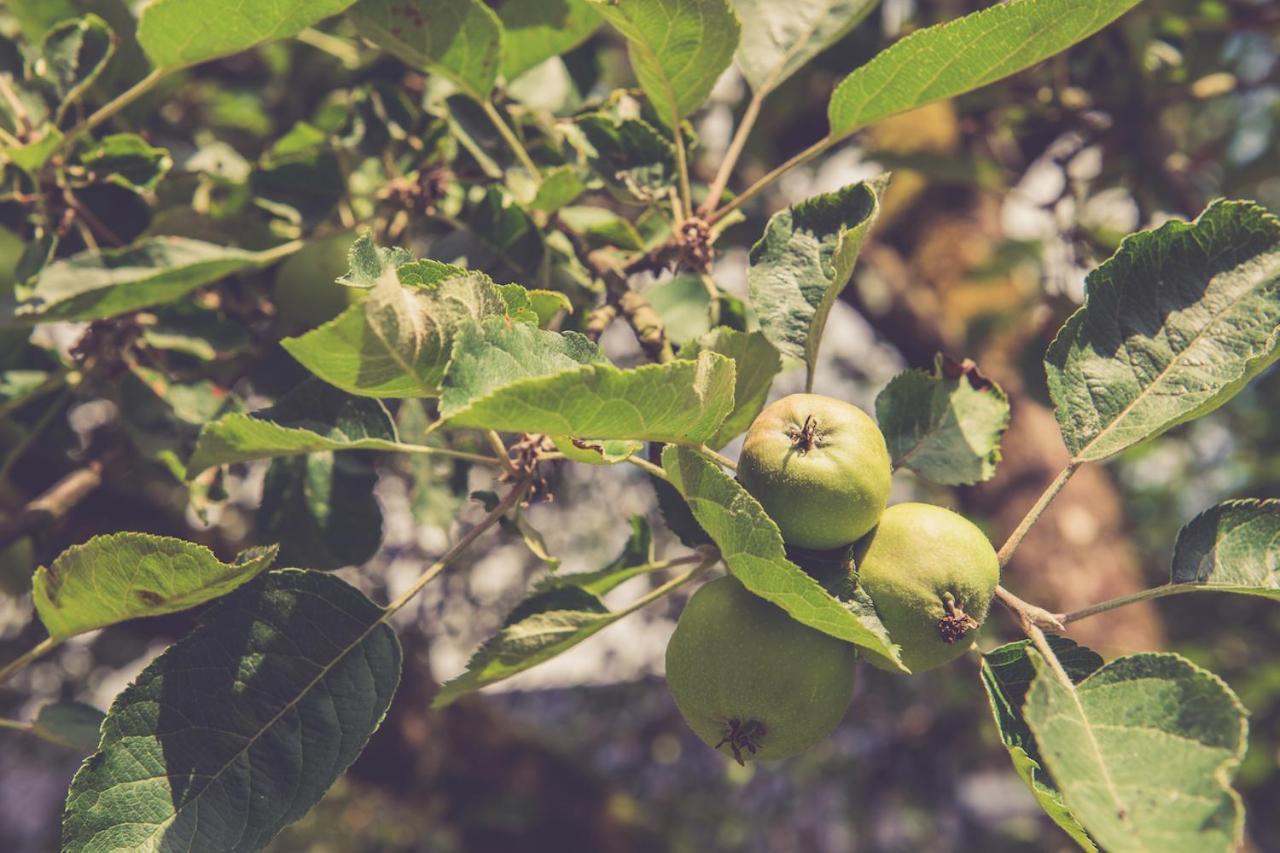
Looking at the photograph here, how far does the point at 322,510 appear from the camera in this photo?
132 centimetres

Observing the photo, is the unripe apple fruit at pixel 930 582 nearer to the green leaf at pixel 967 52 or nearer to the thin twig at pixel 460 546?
the thin twig at pixel 460 546

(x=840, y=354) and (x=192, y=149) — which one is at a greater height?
(x=192, y=149)

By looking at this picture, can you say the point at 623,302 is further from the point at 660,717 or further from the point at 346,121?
the point at 660,717

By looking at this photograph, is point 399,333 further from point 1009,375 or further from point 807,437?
point 1009,375

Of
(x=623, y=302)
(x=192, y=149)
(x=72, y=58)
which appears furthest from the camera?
(x=192, y=149)

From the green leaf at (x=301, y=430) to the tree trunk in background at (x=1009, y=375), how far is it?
1638 mm

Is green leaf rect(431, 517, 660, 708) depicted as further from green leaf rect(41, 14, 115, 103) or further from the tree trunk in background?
the tree trunk in background

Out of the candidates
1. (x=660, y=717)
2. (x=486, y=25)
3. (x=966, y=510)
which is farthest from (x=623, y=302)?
(x=660, y=717)

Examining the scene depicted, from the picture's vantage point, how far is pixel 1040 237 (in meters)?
2.67

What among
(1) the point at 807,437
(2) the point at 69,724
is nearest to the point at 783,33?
(1) the point at 807,437

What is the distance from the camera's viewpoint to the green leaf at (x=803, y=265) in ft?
3.25

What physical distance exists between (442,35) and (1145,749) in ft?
3.45

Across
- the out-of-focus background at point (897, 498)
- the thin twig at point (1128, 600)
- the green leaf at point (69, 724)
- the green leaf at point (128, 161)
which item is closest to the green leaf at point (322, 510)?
the out-of-focus background at point (897, 498)

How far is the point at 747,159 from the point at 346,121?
4.68ft
